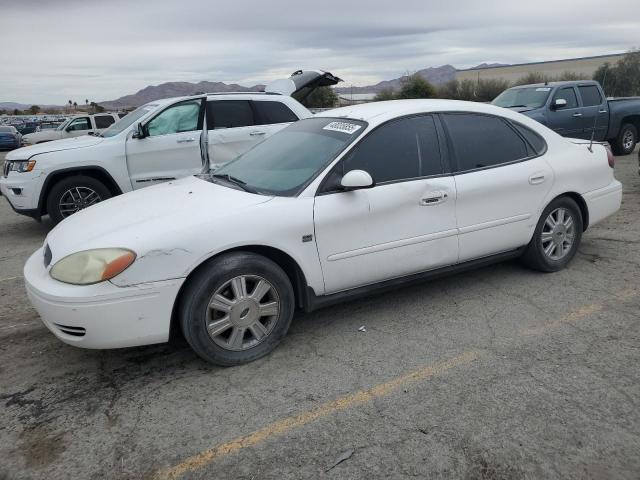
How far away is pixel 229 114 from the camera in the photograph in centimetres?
782

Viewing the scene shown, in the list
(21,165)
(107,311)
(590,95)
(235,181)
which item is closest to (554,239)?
(235,181)

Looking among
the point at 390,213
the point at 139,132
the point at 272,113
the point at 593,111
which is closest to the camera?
the point at 390,213

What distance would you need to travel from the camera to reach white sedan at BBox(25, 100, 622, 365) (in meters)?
3.09

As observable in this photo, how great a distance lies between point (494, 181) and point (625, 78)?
43840mm

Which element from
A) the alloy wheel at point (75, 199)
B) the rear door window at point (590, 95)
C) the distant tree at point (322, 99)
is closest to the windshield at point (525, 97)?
the rear door window at point (590, 95)

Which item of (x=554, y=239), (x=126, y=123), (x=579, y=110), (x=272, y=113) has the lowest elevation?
(x=554, y=239)

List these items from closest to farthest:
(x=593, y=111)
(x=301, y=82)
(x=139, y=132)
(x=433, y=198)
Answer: (x=433, y=198) < (x=139, y=132) < (x=301, y=82) < (x=593, y=111)

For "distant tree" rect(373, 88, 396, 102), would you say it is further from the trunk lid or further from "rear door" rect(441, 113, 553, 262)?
"rear door" rect(441, 113, 553, 262)

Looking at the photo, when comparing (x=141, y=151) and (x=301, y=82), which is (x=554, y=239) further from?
(x=301, y=82)

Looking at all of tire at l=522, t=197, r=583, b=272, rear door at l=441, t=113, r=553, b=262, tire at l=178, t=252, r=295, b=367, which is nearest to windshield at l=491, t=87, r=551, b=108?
tire at l=522, t=197, r=583, b=272

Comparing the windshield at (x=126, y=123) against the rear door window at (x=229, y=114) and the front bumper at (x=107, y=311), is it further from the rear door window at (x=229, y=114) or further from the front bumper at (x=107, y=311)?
the front bumper at (x=107, y=311)

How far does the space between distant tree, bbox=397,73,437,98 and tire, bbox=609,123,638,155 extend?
26271mm

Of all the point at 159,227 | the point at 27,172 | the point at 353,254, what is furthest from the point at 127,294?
the point at 27,172

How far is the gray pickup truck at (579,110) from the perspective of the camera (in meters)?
11.2
